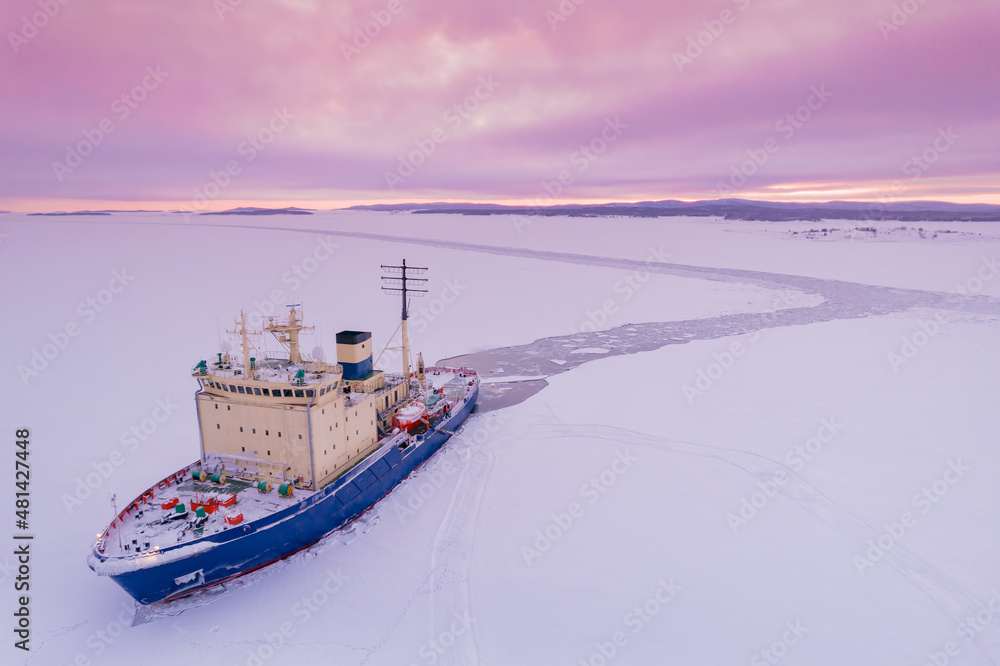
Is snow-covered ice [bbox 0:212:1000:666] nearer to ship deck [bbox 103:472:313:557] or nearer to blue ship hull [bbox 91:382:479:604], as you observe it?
blue ship hull [bbox 91:382:479:604]

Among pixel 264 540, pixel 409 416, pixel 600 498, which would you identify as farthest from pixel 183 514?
pixel 600 498

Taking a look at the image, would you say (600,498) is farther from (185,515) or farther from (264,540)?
(185,515)

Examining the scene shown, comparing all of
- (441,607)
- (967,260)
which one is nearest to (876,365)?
(441,607)

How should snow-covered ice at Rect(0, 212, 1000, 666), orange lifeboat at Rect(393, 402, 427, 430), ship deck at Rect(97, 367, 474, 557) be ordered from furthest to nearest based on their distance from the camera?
orange lifeboat at Rect(393, 402, 427, 430)
ship deck at Rect(97, 367, 474, 557)
snow-covered ice at Rect(0, 212, 1000, 666)

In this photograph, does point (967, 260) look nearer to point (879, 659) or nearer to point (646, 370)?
point (646, 370)

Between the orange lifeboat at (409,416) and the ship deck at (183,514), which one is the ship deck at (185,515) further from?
the orange lifeboat at (409,416)

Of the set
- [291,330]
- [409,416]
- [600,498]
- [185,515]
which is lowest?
[600,498]

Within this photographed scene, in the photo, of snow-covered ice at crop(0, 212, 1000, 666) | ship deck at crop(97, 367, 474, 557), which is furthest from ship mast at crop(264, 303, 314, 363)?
snow-covered ice at crop(0, 212, 1000, 666)
